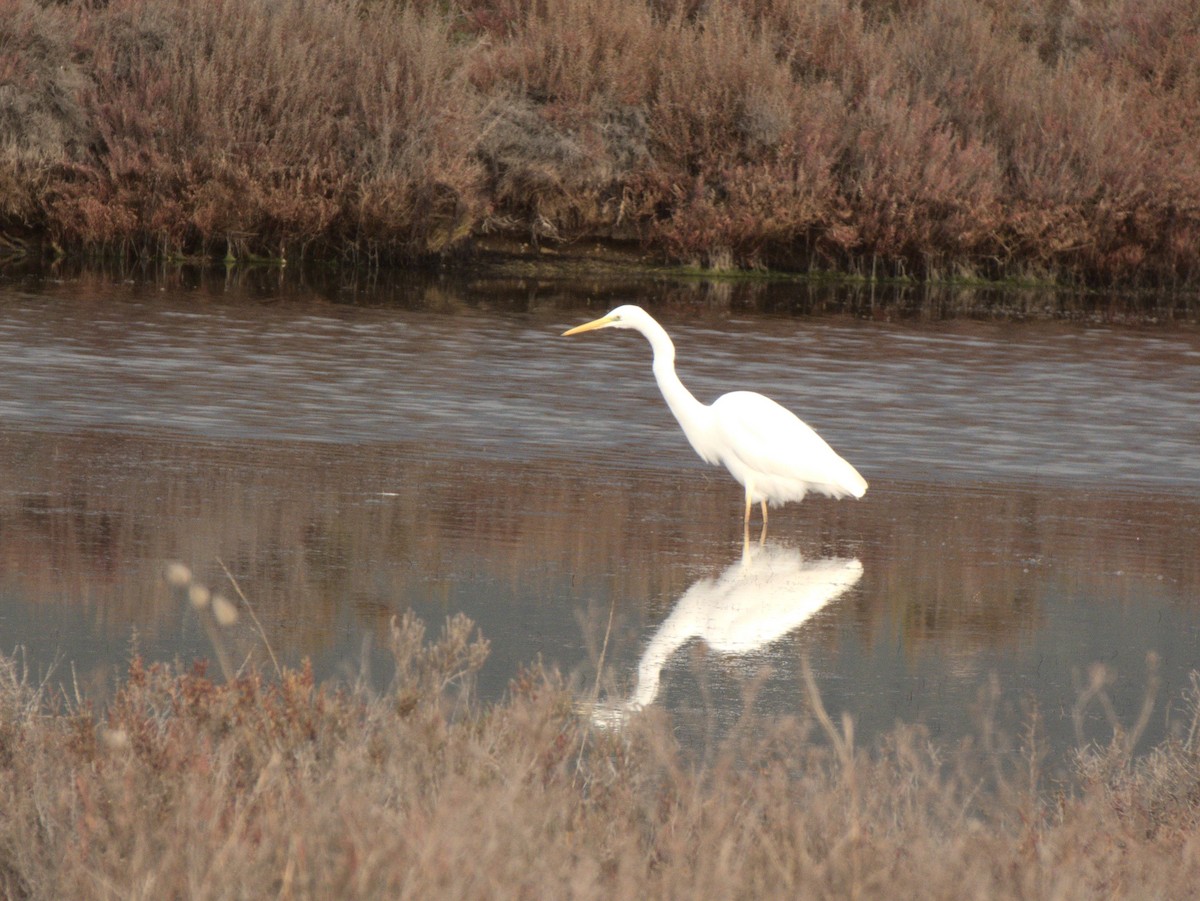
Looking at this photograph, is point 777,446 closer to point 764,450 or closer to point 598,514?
point 764,450

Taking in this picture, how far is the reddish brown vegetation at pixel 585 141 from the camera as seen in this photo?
24.2 meters

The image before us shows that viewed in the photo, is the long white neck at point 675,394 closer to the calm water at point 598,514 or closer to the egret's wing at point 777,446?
the egret's wing at point 777,446

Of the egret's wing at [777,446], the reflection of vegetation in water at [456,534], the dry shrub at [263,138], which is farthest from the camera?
the dry shrub at [263,138]

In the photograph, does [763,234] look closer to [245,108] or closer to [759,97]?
[759,97]

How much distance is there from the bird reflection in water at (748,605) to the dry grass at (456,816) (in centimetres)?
143

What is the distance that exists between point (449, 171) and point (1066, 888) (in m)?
21.9

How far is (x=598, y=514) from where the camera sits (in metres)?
9.34

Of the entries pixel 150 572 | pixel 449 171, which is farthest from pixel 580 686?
pixel 449 171

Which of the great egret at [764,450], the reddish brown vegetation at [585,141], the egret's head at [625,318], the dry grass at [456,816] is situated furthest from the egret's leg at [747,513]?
the reddish brown vegetation at [585,141]

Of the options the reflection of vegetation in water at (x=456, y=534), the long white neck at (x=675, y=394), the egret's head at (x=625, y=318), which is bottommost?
the reflection of vegetation in water at (x=456, y=534)

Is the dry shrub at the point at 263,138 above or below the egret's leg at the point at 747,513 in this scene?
above

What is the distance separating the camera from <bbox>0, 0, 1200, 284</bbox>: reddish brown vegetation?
2423 cm

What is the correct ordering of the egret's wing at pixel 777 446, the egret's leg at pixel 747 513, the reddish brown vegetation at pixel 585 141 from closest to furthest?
1. the egret's leg at pixel 747 513
2. the egret's wing at pixel 777 446
3. the reddish brown vegetation at pixel 585 141

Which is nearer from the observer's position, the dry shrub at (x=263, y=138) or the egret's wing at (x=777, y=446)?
the egret's wing at (x=777, y=446)
